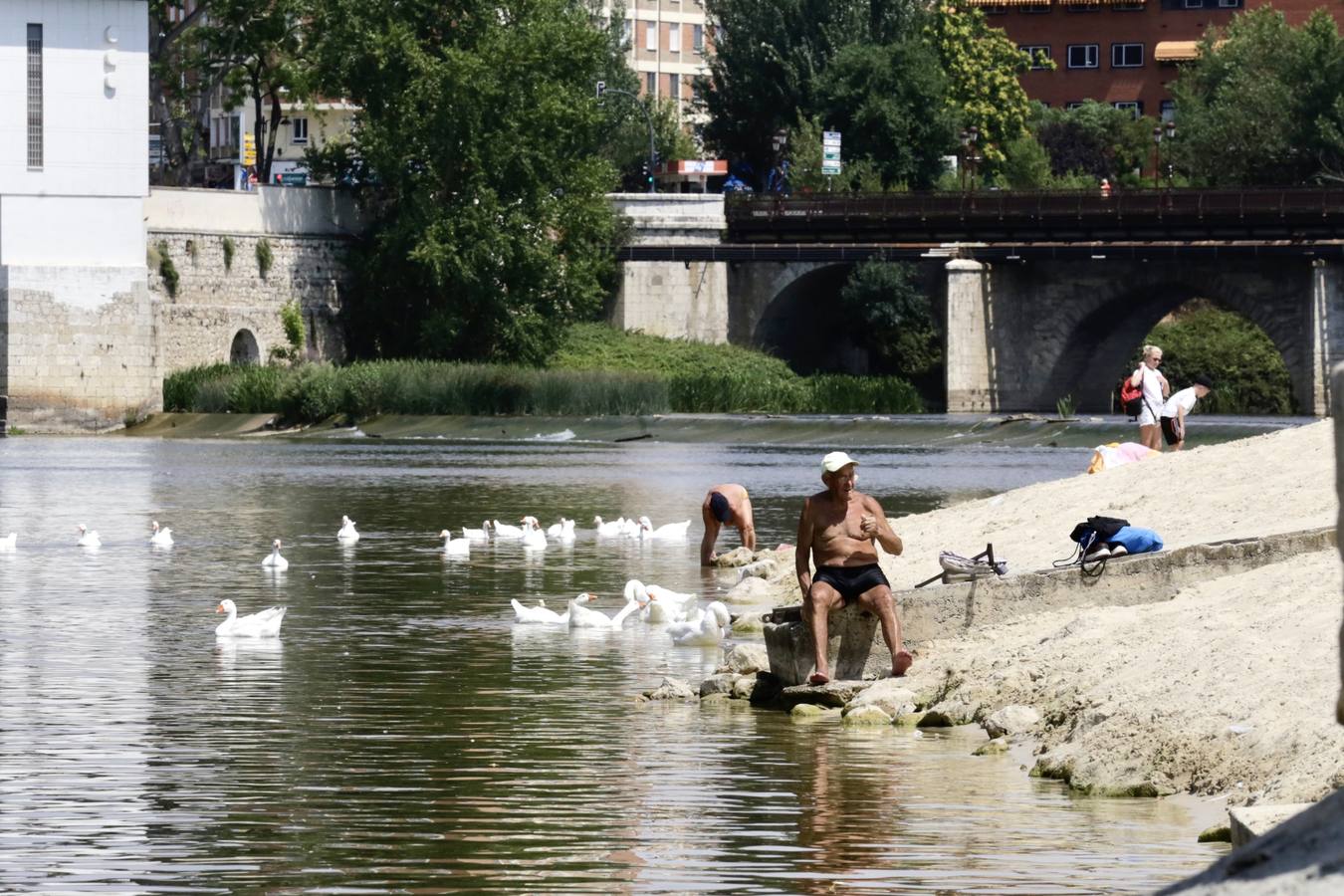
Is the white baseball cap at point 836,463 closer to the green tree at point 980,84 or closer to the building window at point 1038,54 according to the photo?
the green tree at point 980,84

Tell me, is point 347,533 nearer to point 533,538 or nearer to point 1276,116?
point 533,538

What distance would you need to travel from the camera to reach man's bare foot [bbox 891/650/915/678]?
53.3ft

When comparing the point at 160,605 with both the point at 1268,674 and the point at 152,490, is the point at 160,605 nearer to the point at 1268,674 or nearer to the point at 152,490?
the point at 1268,674

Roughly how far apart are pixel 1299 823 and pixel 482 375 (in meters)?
65.3

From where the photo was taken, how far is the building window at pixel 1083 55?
378ft

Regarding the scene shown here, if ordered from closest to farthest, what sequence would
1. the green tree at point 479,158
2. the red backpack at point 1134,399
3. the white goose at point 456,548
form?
the red backpack at point 1134,399 < the white goose at point 456,548 < the green tree at point 479,158

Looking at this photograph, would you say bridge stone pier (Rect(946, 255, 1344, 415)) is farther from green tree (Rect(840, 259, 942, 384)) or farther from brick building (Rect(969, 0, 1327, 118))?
brick building (Rect(969, 0, 1327, 118))

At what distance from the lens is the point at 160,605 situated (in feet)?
77.6

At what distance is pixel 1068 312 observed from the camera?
7900cm

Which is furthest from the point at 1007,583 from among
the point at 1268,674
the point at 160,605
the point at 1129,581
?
the point at 160,605

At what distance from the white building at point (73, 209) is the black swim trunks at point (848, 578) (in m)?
56.5

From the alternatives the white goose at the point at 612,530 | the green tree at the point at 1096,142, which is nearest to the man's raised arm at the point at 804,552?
the white goose at the point at 612,530

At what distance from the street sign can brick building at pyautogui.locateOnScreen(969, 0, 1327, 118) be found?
2986 centimetres

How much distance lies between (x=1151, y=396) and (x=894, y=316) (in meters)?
51.9
